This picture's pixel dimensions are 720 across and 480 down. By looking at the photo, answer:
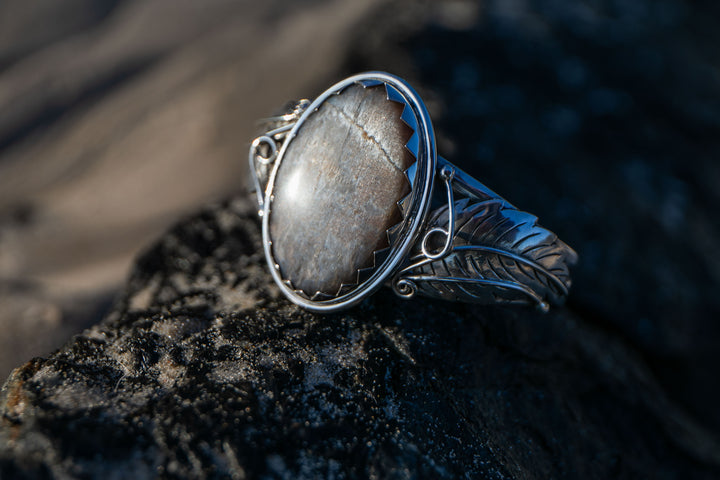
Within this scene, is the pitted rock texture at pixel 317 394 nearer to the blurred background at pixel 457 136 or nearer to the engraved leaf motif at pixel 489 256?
the engraved leaf motif at pixel 489 256

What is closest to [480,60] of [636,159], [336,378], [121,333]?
[636,159]

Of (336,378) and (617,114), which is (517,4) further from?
(336,378)

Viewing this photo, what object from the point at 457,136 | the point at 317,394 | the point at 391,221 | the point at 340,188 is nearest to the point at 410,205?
the point at 391,221

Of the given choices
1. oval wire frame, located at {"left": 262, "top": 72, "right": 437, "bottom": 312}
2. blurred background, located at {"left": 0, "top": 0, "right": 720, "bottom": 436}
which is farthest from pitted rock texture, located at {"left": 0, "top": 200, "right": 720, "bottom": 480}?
blurred background, located at {"left": 0, "top": 0, "right": 720, "bottom": 436}

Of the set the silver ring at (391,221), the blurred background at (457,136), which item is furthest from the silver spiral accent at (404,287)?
the blurred background at (457,136)

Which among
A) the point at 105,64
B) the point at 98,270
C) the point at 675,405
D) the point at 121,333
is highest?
the point at 105,64
